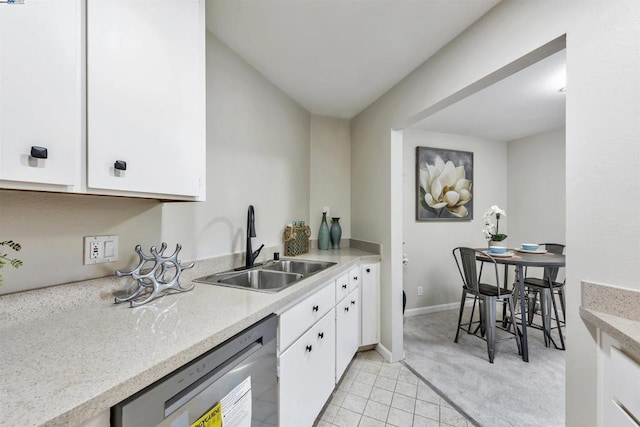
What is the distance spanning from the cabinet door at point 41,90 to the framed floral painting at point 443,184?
135 inches

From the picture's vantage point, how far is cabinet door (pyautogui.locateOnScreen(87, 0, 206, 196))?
2.83 feet

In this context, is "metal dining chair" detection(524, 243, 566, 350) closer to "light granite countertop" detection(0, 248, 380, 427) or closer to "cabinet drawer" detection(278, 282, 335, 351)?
"cabinet drawer" detection(278, 282, 335, 351)

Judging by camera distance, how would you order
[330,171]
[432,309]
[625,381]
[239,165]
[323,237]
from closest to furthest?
[625,381]
[239,165]
[323,237]
[330,171]
[432,309]

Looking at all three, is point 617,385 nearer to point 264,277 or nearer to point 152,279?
point 264,277

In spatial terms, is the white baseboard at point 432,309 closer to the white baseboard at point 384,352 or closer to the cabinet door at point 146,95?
the white baseboard at point 384,352

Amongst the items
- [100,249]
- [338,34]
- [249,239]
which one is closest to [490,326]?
[249,239]

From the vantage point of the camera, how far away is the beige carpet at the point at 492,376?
69.3 inches

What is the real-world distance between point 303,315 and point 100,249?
3.16 ft

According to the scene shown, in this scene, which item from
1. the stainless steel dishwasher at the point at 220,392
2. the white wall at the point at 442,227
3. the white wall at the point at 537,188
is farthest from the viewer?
the white wall at the point at 442,227

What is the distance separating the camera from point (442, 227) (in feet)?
12.2

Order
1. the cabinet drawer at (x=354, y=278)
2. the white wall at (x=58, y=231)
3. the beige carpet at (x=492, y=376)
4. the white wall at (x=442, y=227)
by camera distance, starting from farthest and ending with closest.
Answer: the white wall at (x=442, y=227) → the cabinet drawer at (x=354, y=278) → the beige carpet at (x=492, y=376) → the white wall at (x=58, y=231)

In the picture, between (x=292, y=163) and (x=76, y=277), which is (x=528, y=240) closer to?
(x=292, y=163)

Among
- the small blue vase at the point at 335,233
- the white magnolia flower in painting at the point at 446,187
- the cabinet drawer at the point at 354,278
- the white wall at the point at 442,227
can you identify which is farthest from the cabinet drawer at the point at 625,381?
the white magnolia flower in painting at the point at 446,187

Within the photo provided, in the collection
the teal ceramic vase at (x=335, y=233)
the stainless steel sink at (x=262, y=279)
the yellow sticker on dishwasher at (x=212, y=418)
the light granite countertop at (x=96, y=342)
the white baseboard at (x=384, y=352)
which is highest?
the teal ceramic vase at (x=335, y=233)
